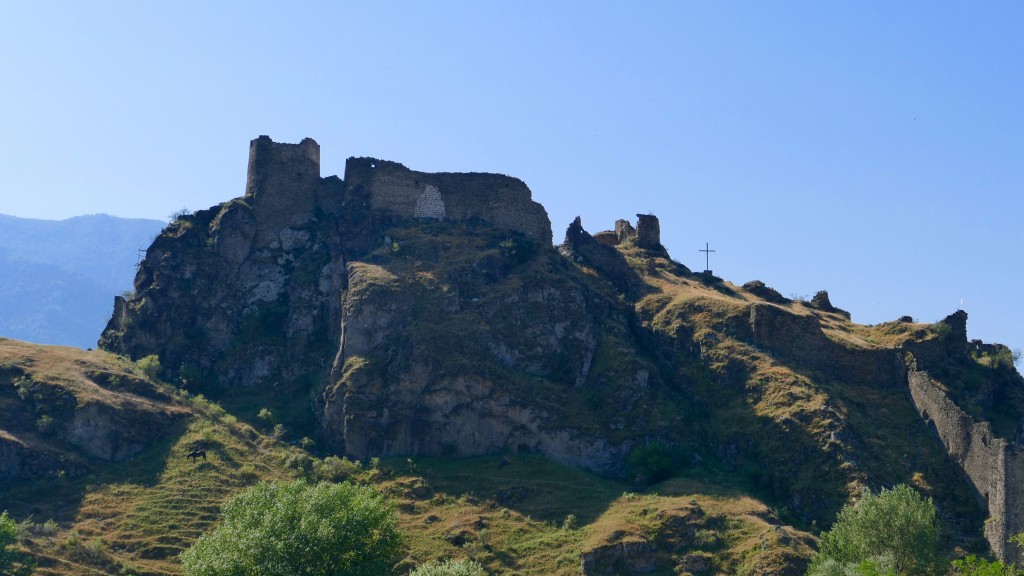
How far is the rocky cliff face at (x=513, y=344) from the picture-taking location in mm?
72938

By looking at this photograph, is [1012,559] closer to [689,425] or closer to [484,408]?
[689,425]

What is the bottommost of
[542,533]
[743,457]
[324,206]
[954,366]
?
[542,533]

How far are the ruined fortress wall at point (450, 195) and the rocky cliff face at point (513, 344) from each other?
0.52 ft

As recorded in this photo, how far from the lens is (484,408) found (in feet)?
253

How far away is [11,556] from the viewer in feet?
196

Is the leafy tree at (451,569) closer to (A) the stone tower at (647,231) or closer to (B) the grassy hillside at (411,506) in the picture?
(B) the grassy hillside at (411,506)

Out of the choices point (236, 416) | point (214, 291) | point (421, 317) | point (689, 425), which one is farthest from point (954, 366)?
point (214, 291)

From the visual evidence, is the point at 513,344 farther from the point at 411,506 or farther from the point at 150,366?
the point at 150,366

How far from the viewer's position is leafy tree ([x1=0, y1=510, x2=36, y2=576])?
59125mm

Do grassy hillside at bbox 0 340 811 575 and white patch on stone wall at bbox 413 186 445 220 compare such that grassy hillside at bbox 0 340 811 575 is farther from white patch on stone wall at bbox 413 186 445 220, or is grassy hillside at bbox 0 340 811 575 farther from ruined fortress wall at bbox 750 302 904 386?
white patch on stone wall at bbox 413 186 445 220

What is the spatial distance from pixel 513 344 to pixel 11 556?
113 feet

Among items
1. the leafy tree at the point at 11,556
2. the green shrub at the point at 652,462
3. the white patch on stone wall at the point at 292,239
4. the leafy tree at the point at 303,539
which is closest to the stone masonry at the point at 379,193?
the white patch on stone wall at the point at 292,239

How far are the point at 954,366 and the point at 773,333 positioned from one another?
11.5 meters

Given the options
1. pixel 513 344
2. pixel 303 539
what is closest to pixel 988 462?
pixel 513 344
